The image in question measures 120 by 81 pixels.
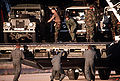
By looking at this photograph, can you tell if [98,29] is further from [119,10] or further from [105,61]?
[105,61]

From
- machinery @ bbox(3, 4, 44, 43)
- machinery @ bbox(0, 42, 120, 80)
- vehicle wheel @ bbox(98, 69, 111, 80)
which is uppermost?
machinery @ bbox(3, 4, 44, 43)

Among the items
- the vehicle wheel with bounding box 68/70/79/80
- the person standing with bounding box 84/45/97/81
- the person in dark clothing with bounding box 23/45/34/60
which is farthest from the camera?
the vehicle wheel with bounding box 68/70/79/80

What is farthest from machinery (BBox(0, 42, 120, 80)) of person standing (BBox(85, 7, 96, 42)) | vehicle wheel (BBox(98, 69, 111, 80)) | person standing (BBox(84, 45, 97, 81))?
person standing (BBox(85, 7, 96, 42))

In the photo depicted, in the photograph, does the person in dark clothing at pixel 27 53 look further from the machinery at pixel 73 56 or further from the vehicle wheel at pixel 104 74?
the vehicle wheel at pixel 104 74

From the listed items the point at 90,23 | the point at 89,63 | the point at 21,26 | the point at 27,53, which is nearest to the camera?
the point at 89,63

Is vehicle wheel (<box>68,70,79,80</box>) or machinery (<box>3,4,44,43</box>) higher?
machinery (<box>3,4,44,43</box>)

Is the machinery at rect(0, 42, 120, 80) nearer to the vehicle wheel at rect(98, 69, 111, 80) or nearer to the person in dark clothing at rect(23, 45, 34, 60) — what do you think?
the vehicle wheel at rect(98, 69, 111, 80)

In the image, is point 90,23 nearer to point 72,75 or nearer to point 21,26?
point 21,26

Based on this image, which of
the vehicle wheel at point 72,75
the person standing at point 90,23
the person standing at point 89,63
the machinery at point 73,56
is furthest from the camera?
the person standing at point 90,23

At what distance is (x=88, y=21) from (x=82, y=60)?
431 centimetres

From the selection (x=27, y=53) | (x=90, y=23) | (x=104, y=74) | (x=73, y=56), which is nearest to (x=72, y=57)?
(x=73, y=56)

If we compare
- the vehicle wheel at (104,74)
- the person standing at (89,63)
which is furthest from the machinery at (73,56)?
the person standing at (89,63)

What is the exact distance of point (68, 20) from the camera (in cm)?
1589

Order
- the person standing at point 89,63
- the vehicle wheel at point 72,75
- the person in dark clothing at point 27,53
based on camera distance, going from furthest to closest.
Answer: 1. the vehicle wheel at point 72,75
2. the person in dark clothing at point 27,53
3. the person standing at point 89,63
